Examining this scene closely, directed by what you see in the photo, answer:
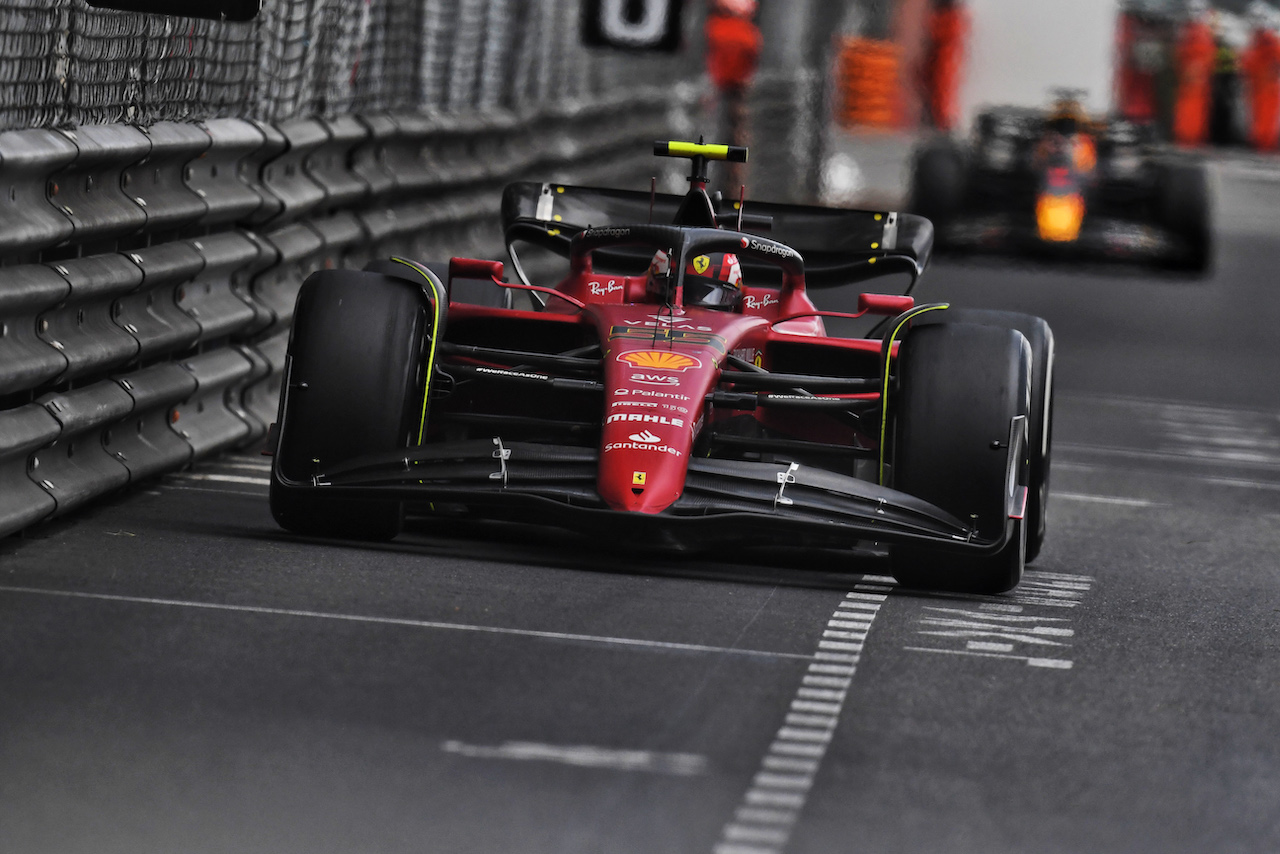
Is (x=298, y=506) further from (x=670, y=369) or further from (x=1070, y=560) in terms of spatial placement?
(x=1070, y=560)

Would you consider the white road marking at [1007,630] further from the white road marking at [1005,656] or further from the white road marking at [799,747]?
the white road marking at [799,747]

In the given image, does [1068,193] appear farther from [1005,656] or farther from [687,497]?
[1005,656]

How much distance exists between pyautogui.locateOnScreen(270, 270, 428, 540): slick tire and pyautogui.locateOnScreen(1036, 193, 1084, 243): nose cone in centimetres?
1470

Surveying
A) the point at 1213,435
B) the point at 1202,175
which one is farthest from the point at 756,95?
the point at 1213,435

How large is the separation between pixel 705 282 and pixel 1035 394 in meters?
1.28

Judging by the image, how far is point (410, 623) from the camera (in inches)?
205

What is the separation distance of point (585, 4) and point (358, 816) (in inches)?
484

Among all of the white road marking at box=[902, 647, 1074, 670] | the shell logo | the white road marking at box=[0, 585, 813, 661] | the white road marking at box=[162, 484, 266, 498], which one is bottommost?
the white road marking at box=[162, 484, 266, 498]

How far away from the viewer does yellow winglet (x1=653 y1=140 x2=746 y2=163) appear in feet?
24.2

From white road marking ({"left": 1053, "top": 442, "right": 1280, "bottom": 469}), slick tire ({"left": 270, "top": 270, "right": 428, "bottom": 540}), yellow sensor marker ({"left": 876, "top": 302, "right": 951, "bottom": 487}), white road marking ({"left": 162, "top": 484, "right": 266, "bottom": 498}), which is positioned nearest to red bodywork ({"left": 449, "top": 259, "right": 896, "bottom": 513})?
yellow sensor marker ({"left": 876, "top": 302, "right": 951, "bottom": 487})

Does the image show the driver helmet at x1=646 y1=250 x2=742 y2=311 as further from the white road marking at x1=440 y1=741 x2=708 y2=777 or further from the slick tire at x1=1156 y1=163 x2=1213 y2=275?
the slick tire at x1=1156 y1=163 x2=1213 y2=275

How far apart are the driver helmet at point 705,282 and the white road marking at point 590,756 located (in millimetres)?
3043

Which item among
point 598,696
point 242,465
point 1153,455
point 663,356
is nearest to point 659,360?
point 663,356

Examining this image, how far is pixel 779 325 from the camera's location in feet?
24.6
